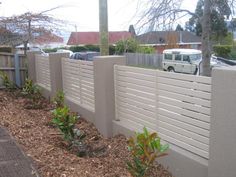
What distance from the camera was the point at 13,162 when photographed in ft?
16.6

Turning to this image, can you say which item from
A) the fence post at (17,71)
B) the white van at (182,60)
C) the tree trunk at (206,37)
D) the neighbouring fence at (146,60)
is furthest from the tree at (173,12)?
the neighbouring fence at (146,60)

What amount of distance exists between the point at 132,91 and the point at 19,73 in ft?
26.1

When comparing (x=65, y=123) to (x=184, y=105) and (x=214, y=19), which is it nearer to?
(x=184, y=105)

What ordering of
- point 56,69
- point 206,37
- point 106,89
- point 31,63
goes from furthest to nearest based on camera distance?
point 31,63
point 56,69
point 206,37
point 106,89

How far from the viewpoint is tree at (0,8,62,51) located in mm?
13914

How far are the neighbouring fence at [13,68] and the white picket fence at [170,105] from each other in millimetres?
7407

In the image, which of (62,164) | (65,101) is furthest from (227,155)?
(65,101)

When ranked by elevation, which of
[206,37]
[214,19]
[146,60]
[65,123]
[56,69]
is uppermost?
[214,19]

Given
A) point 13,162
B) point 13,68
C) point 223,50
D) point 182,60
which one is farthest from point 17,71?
point 223,50

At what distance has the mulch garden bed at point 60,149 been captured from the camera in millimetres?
4891

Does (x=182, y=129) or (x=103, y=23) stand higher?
(x=103, y=23)

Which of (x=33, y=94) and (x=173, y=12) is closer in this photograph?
(x=173, y=12)

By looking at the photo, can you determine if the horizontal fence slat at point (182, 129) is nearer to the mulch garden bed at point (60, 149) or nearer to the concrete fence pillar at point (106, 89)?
the mulch garden bed at point (60, 149)

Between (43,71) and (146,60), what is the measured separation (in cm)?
2507
